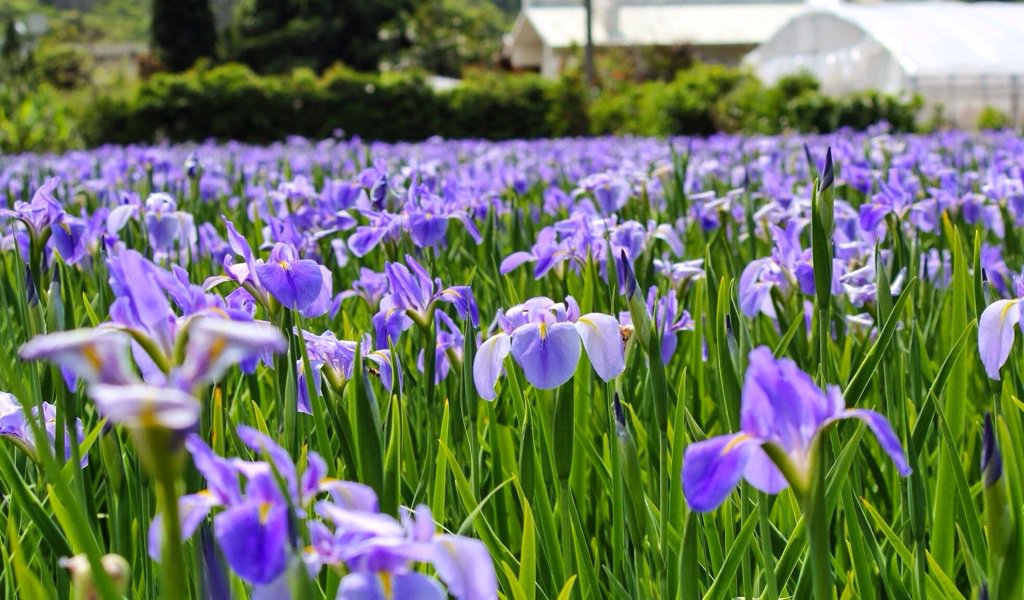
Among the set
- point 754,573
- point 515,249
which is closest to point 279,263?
point 754,573

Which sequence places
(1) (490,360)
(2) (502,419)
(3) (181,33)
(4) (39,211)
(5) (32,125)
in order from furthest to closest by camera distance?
(3) (181,33), (5) (32,125), (2) (502,419), (4) (39,211), (1) (490,360)

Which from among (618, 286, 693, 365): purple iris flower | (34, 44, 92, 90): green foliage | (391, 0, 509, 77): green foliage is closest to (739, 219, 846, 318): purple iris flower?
(618, 286, 693, 365): purple iris flower

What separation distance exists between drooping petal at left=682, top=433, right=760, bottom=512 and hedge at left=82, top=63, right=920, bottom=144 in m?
14.4

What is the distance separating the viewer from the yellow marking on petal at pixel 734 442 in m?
0.68

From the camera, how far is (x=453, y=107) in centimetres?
1920

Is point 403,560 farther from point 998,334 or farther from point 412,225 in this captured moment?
point 412,225

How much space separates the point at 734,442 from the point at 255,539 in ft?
0.99

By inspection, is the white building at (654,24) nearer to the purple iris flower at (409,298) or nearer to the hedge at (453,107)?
the hedge at (453,107)

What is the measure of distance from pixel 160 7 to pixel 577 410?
4543 centimetres

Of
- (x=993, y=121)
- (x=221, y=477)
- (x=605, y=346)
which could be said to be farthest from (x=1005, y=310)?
(x=993, y=121)

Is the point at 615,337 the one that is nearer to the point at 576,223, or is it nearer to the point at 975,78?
the point at 576,223

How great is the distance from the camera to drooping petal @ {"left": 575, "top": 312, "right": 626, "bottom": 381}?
1.24 meters

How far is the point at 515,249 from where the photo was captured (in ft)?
9.91

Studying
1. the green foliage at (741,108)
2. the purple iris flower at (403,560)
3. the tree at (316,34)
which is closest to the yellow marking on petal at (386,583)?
the purple iris flower at (403,560)
